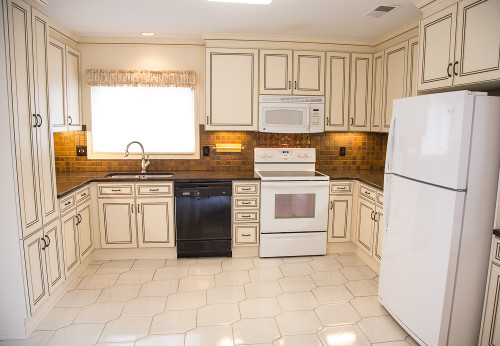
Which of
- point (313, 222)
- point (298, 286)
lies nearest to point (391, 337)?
point (298, 286)

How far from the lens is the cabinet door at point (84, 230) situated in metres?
3.13

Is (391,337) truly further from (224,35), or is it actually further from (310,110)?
(224,35)

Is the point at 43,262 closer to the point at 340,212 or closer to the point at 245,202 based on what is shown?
the point at 245,202

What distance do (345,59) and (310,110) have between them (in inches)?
28.0

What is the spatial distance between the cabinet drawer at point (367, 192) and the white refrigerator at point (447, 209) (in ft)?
3.13

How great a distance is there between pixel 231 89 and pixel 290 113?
71 centimetres

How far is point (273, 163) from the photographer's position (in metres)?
3.93

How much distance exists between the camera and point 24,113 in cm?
218

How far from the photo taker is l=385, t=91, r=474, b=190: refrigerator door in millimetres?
1810

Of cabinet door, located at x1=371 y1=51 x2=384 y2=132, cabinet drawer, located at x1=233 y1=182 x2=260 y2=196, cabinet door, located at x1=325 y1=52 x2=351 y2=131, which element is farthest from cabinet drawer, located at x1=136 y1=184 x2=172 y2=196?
cabinet door, located at x1=371 y1=51 x2=384 y2=132

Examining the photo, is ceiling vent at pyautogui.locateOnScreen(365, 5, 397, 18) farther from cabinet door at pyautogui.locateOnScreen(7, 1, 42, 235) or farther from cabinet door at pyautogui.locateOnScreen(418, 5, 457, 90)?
cabinet door at pyautogui.locateOnScreen(7, 1, 42, 235)

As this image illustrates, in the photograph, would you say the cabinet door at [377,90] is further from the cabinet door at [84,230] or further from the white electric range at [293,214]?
the cabinet door at [84,230]

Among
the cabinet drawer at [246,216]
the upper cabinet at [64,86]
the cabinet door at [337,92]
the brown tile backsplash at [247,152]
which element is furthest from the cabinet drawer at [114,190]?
the cabinet door at [337,92]

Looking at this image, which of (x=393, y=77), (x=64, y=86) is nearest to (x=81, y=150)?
(x=64, y=86)
